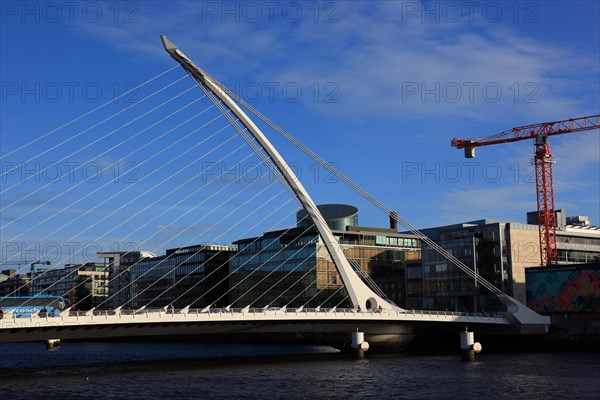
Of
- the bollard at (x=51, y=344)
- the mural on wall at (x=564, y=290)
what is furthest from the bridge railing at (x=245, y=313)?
the bollard at (x=51, y=344)

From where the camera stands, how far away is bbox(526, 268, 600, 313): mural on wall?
9500cm

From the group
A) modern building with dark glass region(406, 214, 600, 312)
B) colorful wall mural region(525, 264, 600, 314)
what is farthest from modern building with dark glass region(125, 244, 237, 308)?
colorful wall mural region(525, 264, 600, 314)

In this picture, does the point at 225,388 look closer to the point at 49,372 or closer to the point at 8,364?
the point at 49,372

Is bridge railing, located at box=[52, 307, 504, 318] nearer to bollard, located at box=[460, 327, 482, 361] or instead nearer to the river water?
the river water

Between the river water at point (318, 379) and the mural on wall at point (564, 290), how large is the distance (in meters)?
18.0

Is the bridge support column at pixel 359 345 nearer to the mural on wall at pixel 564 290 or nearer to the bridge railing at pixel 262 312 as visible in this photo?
the bridge railing at pixel 262 312

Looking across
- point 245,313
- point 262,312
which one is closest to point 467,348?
point 262,312

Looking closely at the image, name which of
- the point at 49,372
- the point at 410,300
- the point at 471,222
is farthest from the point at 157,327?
the point at 471,222

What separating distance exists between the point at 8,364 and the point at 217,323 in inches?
1029

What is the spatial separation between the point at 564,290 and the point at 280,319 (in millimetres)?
44664

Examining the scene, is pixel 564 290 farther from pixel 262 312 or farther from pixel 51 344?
pixel 51 344

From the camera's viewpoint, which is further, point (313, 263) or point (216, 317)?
point (313, 263)

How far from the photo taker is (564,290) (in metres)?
97.8

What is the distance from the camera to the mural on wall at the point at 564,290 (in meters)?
95.0
